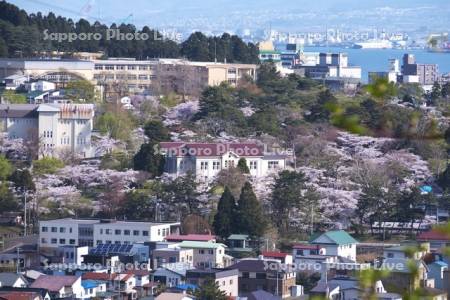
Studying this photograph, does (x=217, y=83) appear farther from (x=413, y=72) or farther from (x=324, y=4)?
(x=324, y=4)

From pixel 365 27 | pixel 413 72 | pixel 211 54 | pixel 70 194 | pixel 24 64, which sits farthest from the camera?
pixel 365 27

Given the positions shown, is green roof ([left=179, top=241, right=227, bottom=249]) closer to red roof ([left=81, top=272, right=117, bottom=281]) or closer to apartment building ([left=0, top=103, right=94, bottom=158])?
red roof ([left=81, top=272, right=117, bottom=281])

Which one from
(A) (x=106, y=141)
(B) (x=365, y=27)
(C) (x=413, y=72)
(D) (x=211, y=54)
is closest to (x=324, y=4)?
(B) (x=365, y=27)

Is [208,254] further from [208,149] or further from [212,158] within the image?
[208,149]

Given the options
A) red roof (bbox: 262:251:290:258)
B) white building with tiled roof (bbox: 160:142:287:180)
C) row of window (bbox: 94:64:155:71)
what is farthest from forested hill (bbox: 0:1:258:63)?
red roof (bbox: 262:251:290:258)

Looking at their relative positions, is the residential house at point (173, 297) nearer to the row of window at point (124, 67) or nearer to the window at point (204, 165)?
the window at point (204, 165)

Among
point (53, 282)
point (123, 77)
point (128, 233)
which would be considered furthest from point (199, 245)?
point (123, 77)
